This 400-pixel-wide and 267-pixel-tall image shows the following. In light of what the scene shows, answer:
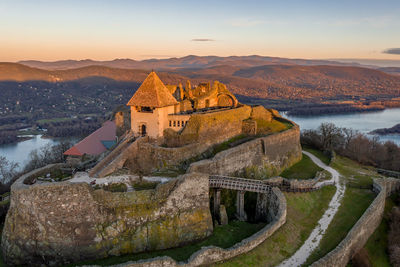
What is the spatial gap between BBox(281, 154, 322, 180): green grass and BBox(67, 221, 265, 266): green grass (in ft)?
35.7

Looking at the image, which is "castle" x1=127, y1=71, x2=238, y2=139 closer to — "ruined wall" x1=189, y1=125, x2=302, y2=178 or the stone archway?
"ruined wall" x1=189, y1=125, x2=302, y2=178

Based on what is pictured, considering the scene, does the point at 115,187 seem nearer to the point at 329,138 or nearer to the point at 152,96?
the point at 152,96

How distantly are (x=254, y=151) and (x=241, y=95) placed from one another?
13866 cm

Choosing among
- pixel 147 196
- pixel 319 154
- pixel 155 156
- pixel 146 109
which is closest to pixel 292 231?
pixel 147 196

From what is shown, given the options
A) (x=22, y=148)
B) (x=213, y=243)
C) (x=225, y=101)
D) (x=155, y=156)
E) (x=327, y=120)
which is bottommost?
(x=22, y=148)

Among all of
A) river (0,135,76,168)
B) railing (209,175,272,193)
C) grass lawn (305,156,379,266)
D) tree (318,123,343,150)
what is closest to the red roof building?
railing (209,175,272,193)

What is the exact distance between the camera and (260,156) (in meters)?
31.1

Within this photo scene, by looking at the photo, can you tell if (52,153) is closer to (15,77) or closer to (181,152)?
(181,152)

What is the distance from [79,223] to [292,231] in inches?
509

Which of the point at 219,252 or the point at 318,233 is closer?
the point at 219,252

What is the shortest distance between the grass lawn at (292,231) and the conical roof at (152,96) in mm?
13369

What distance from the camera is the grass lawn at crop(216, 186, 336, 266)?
17.7m

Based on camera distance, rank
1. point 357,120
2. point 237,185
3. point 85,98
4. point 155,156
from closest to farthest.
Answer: point 237,185, point 155,156, point 357,120, point 85,98

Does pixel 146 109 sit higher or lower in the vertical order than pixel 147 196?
higher
